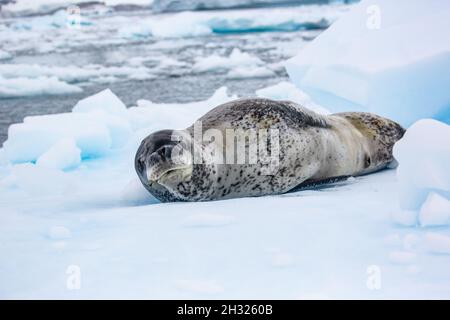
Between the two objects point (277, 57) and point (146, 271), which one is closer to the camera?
point (146, 271)

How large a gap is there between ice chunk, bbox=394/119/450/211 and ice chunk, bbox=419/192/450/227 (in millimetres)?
65

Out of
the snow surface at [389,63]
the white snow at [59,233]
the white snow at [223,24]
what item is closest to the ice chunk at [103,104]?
the snow surface at [389,63]

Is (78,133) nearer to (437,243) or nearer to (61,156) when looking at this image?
(61,156)

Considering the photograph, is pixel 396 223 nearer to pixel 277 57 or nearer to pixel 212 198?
pixel 212 198

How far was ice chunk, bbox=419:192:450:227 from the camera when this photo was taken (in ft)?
6.97

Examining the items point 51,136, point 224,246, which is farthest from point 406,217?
point 51,136

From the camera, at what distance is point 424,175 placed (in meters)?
2.21

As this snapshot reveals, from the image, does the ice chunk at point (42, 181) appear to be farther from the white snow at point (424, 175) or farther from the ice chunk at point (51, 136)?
the white snow at point (424, 175)

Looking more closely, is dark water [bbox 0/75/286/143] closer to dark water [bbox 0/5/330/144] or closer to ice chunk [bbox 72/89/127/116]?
dark water [bbox 0/5/330/144]

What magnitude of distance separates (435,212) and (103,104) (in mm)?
4138

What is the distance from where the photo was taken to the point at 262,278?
1.76m

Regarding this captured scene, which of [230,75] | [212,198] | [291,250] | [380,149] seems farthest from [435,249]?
[230,75]
